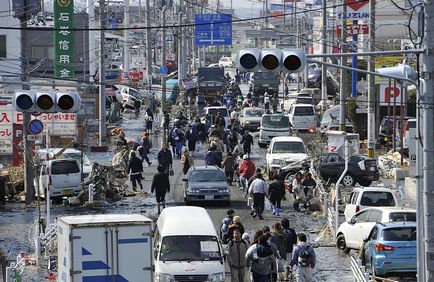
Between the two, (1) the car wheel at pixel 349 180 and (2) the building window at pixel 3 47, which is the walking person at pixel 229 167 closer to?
(1) the car wheel at pixel 349 180

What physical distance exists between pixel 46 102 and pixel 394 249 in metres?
7.51

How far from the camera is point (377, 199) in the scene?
32844mm

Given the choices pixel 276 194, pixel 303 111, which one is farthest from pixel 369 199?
pixel 303 111

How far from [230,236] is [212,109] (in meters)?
38.1

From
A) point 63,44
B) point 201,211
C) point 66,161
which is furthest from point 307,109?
point 201,211

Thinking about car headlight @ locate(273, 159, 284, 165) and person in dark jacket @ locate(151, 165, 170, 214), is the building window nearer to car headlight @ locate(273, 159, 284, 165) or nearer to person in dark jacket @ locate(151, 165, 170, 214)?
car headlight @ locate(273, 159, 284, 165)

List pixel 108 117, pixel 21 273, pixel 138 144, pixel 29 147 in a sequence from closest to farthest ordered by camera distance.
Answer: pixel 21 273 → pixel 29 147 → pixel 138 144 → pixel 108 117

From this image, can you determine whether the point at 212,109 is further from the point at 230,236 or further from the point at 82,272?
the point at 82,272

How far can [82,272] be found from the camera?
20406mm

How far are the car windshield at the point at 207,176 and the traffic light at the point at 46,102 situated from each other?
48.8ft

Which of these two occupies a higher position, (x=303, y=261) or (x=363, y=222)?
(x=363, y=222)

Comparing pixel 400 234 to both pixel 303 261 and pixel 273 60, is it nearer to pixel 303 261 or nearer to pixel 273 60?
pixel 303 261

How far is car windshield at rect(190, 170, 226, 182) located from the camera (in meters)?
37.4

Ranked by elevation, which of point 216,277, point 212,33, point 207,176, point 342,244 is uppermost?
point 212,33
